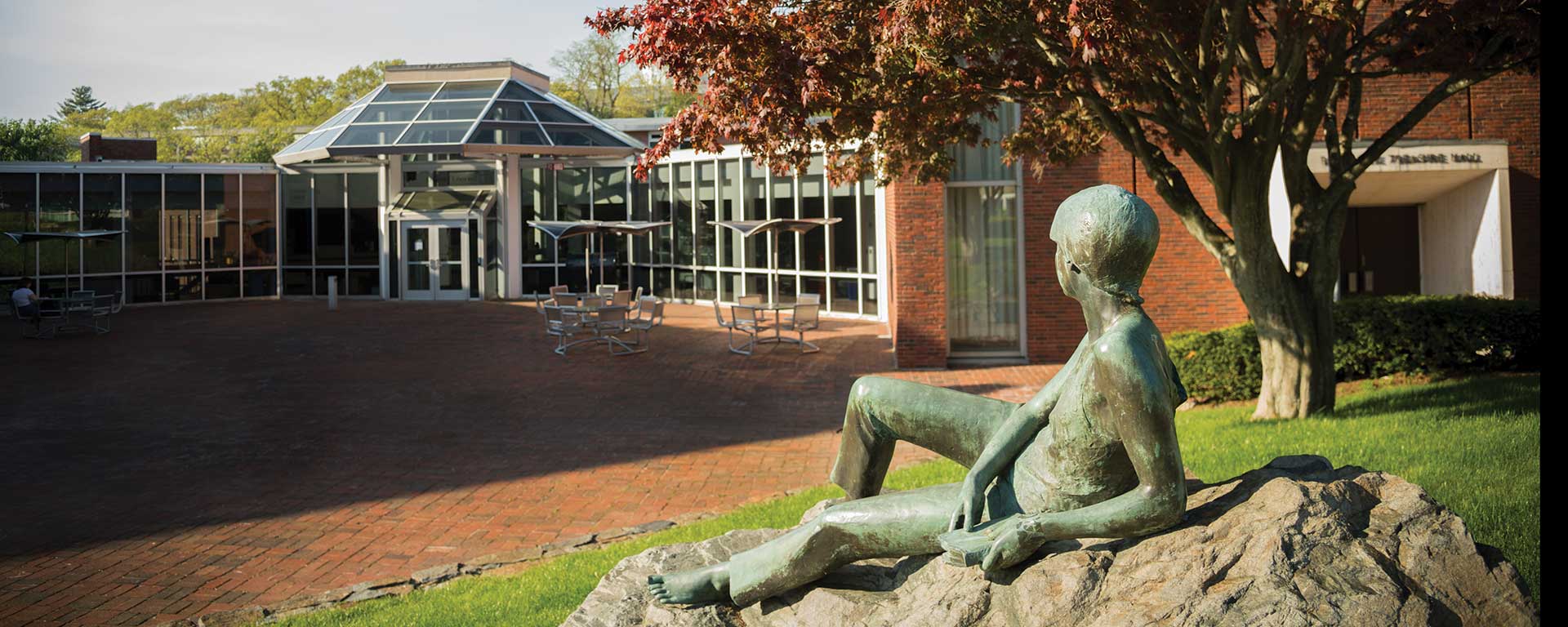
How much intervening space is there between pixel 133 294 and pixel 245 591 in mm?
24182

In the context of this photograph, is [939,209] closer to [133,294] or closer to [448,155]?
[448,155]

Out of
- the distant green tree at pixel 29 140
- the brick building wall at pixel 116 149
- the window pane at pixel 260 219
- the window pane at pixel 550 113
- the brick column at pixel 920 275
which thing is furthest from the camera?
the distant green tree at pixel 29 140

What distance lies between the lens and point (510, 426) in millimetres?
11383

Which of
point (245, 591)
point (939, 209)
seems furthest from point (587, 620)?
point (939, 209)

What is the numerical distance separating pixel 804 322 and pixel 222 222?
17630 mm

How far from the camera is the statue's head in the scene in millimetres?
2850

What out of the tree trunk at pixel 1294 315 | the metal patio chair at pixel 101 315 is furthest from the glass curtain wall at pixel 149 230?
the tree trunk at pixel 1294 315

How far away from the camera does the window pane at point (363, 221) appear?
95.3 ft

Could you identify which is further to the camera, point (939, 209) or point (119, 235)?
point (119, 235)

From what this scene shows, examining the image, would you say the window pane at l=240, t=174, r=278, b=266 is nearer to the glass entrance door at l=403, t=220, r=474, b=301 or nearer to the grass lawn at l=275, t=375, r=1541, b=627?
the glass entrance door at l=403, t=220, r=474, b=301

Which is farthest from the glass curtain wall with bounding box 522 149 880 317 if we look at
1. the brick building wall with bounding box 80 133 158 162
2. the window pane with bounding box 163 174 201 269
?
the brick building wall with bounding box 80 133 158 162

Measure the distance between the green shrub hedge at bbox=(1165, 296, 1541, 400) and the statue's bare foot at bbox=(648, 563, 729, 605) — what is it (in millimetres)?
8955

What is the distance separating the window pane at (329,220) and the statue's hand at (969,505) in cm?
2878

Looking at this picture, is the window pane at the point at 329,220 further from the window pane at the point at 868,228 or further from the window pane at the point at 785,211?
the window pane at the point at 868,228
